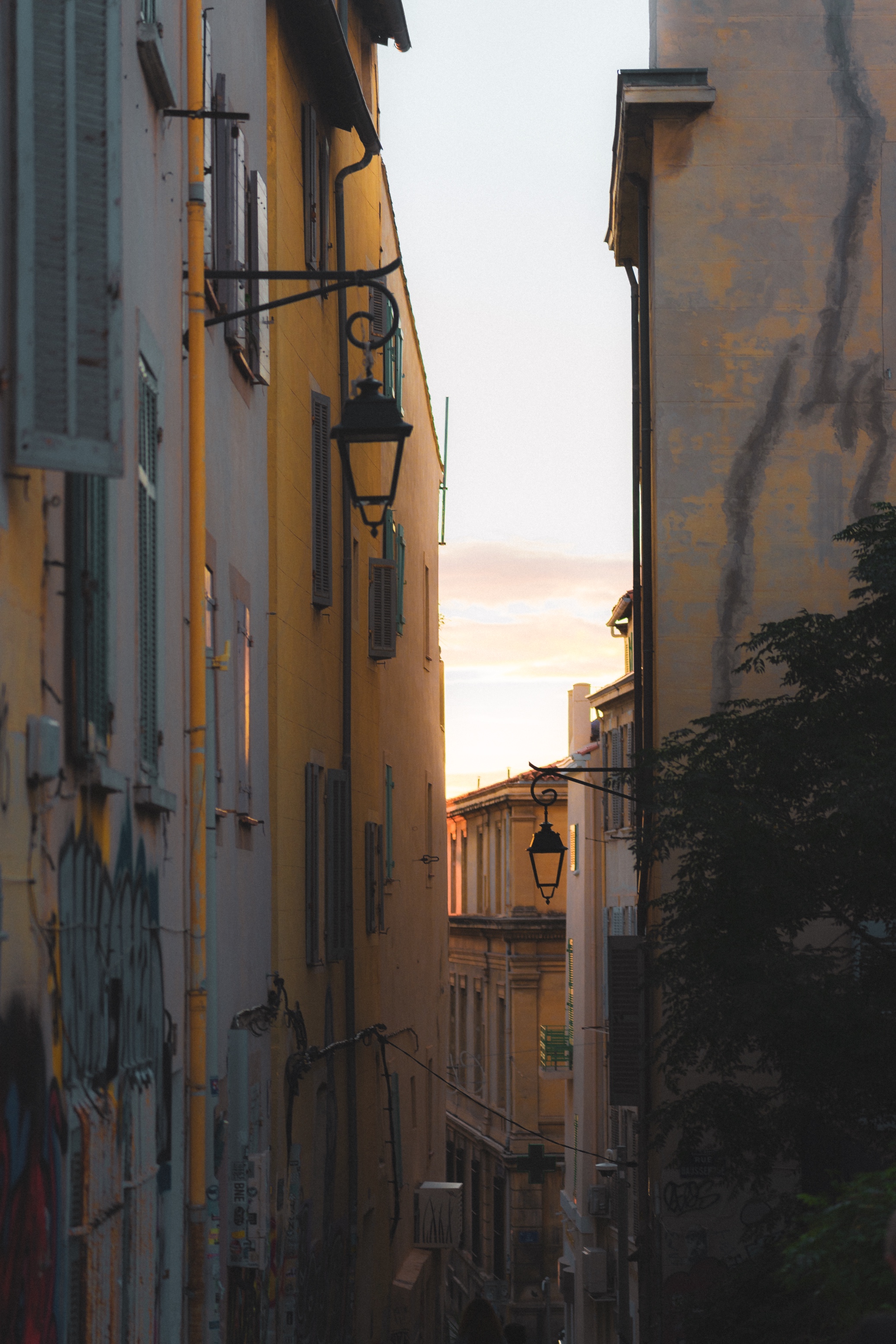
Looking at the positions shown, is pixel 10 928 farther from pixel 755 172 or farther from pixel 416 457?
pixel 416 457

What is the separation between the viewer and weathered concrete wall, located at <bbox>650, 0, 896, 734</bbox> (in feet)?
61.5

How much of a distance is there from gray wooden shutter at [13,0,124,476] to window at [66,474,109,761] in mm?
803

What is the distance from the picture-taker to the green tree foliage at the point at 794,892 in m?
12.8

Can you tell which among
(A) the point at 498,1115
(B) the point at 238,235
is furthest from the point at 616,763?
(A) the point at 498,1115

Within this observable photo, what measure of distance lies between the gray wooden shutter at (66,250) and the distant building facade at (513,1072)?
42677 mm

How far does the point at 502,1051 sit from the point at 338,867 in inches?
1455

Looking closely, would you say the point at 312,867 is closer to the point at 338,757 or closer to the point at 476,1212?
the point at 338,757

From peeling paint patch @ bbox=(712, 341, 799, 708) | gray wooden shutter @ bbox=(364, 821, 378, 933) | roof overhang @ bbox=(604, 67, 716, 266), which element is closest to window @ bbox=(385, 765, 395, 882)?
gray wooden shutter @ bbox=(364, 821, 378, 933)

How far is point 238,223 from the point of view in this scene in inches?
484

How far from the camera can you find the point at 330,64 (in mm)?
A: 17531

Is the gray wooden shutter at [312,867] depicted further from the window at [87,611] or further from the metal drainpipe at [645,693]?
the window at [87,611]

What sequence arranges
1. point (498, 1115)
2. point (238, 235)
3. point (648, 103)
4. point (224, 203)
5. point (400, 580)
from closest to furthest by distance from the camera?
point (224, 203)
point (238, 235)
point (648, 103)
point (400, 580)
point (498, 1115)

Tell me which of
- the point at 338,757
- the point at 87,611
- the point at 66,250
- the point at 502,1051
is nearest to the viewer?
the point at 66,250

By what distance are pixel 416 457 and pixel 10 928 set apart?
22.0 meters
